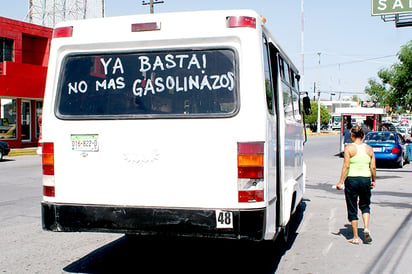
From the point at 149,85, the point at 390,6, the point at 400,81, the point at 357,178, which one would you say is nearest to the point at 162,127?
the point at 149,85

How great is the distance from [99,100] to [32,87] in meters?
26.5

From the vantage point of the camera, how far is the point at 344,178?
7086mm

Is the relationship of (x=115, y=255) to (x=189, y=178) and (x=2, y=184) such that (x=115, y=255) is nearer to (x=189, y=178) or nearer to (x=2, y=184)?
(x=189, y=178)

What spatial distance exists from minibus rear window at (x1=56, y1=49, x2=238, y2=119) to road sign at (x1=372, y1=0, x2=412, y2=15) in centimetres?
1353

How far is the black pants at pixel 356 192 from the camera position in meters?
6.92

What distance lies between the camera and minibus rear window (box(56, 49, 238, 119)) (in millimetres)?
4867

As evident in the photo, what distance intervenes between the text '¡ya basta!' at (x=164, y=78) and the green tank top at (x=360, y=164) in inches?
117

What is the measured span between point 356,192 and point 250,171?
9.64 feet

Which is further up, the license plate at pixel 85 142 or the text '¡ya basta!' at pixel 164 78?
the text '¡ya basta!' at pixel 164 78

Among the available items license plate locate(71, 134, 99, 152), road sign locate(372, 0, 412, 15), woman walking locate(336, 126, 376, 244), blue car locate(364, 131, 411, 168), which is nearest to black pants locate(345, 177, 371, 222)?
woman walking locate(336, 126, 376, 244)

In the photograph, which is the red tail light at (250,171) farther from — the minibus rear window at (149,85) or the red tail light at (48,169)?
the red tail light at (48,169)

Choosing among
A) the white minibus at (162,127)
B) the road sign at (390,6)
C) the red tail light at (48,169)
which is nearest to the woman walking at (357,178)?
the white minibus at (162,127)

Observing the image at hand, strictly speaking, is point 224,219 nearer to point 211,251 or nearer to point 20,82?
point 211,251

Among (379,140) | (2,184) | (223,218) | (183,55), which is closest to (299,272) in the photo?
(223,218)
